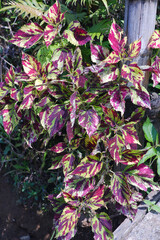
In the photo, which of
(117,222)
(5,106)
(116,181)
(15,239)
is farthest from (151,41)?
(15,239)

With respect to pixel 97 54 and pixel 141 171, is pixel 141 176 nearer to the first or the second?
pixel 141 171

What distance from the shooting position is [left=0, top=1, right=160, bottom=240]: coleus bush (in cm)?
134

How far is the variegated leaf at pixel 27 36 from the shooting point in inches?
54.5

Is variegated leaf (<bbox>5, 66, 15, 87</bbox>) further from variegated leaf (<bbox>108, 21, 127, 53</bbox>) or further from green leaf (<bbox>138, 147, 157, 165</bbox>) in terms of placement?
green leaf (<bbox>138, 147, 157, 165</bbox>)

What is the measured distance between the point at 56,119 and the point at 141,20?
689 millimetres

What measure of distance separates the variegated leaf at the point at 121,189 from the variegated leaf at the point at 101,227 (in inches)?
8.9

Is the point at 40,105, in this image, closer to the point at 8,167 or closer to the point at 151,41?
the point at 151,41

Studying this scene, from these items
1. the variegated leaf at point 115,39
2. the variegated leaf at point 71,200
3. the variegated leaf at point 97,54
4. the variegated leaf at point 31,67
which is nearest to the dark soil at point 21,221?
the variegated leaf at point 71,200

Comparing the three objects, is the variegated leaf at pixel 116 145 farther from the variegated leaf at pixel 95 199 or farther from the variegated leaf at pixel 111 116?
the variegated leaf at pixel 95 199

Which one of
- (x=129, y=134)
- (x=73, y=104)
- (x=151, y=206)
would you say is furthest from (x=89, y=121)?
(x=151, y=206)

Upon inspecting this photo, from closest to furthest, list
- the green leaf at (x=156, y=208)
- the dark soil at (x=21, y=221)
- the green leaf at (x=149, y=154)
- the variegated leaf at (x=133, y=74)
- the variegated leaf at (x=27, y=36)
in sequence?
the variegated leaf at (x=133, y=74), the variegated leaf at (x=27, y=36), the green leaf at (x=149, y=154), the green leaf at (x=156, y=208), the dark soil at (x=21, y=221)

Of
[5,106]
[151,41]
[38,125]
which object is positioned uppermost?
[151,41]

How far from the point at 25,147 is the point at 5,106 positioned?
34.1 inches

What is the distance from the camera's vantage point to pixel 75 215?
1.53 metres
